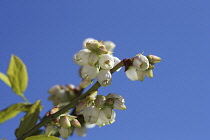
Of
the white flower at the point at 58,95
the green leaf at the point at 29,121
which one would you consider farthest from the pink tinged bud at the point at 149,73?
the white flower at the point at 58,95

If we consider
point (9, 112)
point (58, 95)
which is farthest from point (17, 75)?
point (58, 95)

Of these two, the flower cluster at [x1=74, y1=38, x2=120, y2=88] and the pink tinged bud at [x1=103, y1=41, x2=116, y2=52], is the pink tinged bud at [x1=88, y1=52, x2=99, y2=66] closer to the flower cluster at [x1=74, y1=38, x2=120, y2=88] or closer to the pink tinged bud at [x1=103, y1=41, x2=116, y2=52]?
the flower cluster at [x1=74, y1=38, x2=120, y2=88]

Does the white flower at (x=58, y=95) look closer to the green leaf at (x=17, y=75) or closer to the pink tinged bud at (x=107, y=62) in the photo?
the green leaf at (x=17, y=75)

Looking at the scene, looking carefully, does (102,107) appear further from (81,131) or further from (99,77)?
A: (81,131)

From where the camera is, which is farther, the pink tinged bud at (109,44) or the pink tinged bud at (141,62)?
the pink tinged bud at (109,44)

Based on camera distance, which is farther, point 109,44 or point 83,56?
point 109,44

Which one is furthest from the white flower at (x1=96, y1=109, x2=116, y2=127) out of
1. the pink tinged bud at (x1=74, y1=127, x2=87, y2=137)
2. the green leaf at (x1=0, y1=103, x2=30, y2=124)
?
the green leaf at (x1=0, y1=103, x2=30, y2=124)

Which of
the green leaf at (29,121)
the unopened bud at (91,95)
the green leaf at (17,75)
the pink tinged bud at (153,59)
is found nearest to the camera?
the unopened bud at (91,95)
